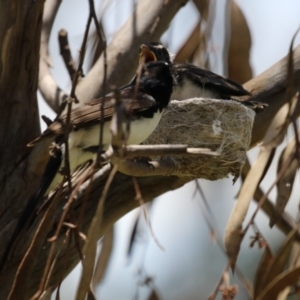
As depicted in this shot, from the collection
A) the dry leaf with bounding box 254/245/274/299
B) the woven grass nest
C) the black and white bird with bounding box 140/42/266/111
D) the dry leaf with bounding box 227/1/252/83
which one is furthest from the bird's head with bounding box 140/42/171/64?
the dry leaf with bounding box 254/245/274/299

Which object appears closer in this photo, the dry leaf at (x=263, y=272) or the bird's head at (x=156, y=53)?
the dry leaf at (x=263, y=272)

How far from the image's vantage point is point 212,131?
11.4 ft

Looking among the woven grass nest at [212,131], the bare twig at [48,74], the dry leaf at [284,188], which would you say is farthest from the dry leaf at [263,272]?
the bare twig at [48,74]

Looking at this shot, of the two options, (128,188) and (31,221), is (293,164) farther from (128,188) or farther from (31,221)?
(31,221)

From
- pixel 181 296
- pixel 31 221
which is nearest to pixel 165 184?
pixel 31 221

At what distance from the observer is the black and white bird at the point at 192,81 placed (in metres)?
3.72

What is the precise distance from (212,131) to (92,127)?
0.77 meters

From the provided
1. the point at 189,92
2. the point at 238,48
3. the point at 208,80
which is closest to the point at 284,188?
the point at 208,80

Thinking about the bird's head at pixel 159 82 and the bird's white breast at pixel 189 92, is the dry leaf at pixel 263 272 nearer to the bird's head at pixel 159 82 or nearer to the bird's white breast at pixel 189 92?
the bird's head at pixel 159 82

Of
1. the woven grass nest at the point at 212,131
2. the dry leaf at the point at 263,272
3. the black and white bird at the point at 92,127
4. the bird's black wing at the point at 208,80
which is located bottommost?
the dry leaf at the point at 263,272

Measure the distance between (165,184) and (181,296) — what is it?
4.59m

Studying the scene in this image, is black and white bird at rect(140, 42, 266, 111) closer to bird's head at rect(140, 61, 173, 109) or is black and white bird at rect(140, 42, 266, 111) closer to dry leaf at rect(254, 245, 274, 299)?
bird's head at rect(140, 61, 173, 109)

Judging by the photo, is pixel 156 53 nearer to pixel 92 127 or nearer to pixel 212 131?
pixel 212 131

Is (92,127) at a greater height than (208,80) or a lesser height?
greater
